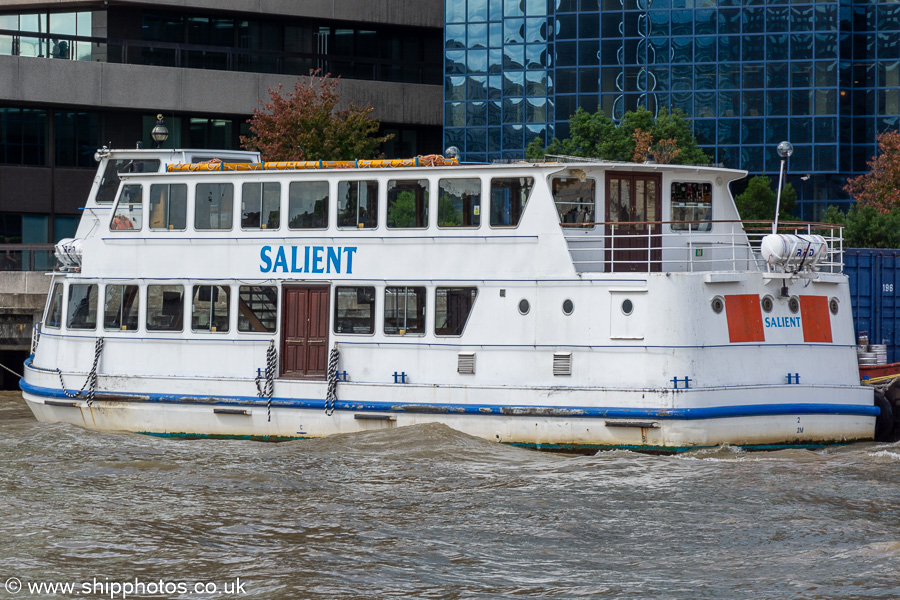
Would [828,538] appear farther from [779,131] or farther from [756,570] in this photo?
[779,131]

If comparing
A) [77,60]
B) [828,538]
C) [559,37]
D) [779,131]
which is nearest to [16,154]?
[77,60]

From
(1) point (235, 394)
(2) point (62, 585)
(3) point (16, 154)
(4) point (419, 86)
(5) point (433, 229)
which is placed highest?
(4) point (419, 86)

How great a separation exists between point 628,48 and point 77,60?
71.0 feet

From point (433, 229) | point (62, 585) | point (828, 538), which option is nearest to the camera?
point (62, 585)

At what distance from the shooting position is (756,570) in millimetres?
11859

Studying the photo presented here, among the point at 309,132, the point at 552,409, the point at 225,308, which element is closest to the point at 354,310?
the point at 225,308

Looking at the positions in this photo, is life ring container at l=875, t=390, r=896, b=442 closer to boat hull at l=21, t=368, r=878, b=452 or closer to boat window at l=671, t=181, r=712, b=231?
boat hull at l=21, t=368, r=878, b=452

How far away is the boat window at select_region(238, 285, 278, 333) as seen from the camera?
65.2ft

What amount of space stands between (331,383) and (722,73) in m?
33.1

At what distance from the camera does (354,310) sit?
19.5 m

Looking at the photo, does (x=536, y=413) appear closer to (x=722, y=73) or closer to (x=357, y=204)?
(x=357, y=204)

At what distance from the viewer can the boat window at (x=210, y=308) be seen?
20.1 m

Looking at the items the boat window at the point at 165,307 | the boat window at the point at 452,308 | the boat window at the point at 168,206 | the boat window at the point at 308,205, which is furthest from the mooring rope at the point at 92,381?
the boat window at the point at 452,308

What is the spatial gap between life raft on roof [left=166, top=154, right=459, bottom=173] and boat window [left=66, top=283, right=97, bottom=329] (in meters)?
2.54
